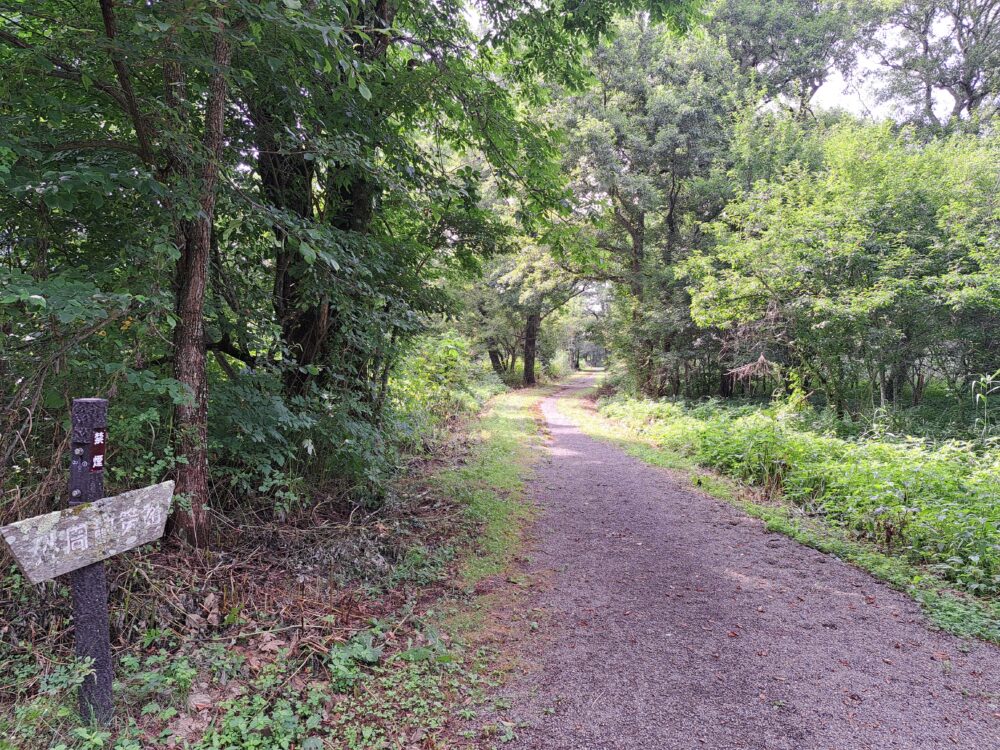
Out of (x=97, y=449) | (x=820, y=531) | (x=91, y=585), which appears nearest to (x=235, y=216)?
(x=97, y=449)

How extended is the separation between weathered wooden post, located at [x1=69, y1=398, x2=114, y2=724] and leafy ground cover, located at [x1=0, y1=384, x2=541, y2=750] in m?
0.08

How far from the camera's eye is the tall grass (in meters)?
4.45

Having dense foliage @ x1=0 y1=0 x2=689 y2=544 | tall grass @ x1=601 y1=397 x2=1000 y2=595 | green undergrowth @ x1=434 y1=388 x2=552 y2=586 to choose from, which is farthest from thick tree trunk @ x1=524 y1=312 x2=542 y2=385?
dense foliage @ x1=0 y1=0 x2=689 y2=544

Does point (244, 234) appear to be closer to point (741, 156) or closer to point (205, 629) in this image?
point (205, 629)

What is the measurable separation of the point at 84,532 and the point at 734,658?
368 cm

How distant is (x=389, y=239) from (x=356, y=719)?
4.15 metres

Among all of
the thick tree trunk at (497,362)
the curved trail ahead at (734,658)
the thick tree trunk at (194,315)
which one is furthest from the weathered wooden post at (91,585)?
the thick tree trunk at (497,362)

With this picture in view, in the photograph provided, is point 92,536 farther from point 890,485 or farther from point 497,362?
point 497,362

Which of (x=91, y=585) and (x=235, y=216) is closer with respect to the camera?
(x=91, y=585)

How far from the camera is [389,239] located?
16.5 ft

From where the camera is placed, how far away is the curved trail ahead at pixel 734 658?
2.50 meters

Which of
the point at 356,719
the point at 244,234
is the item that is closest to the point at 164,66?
the point at 244,234

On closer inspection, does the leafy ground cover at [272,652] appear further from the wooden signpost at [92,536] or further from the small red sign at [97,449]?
the small red sign at [97,449]

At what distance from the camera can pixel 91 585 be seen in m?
2.12
